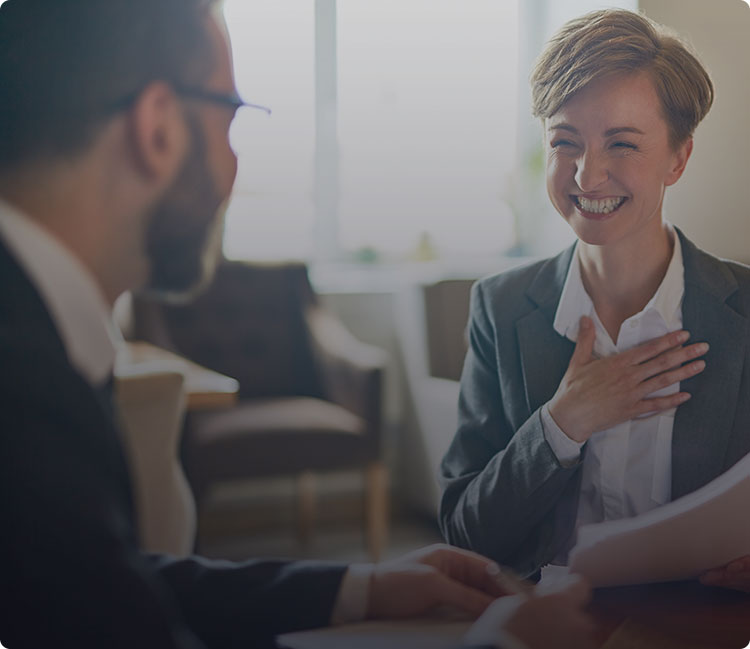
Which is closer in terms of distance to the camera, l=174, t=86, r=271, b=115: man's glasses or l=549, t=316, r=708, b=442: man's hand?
l=174, t=86, r=271, b=115: man's glasses

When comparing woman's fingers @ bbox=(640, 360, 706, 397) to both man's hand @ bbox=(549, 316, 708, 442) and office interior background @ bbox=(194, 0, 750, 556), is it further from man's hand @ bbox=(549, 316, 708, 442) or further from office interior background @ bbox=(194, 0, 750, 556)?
office interior background @ bbox=(194, 0, 750, 556)

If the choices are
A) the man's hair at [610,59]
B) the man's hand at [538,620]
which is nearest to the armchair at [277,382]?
the man's hand at [538,620]

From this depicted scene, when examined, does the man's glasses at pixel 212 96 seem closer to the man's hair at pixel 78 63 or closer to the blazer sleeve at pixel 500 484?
the man's hair at pixel 78 63

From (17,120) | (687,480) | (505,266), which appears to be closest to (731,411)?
(687,480)

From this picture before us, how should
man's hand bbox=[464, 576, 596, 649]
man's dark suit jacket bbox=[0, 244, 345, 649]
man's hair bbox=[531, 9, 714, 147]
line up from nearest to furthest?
man's dark suit jacket bbox=[0, 244, 345, 649] → man's hand bbox=[464, 576, 596, 649] → man's hair bbox=[531, 9, 714, 147]

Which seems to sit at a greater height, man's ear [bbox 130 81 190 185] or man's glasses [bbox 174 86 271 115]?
man's glasses [bbox 174 86 271 115]

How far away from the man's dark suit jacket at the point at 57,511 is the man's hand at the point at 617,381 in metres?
0.32

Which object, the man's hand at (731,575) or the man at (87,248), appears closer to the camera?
the man at (87,248)

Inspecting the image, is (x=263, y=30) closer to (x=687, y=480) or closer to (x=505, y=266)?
(x=505, y=266)

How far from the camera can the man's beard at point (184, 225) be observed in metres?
0.33

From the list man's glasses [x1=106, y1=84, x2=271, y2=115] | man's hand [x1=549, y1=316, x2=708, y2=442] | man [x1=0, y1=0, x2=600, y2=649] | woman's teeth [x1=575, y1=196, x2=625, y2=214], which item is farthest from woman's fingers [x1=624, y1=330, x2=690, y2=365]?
man's glasses [x1=106, y1=84, x2=271, y2=115]

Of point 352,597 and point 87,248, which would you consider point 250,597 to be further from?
point 87,248

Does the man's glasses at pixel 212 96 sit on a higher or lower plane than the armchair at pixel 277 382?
higher

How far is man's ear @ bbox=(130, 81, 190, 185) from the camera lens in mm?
325
